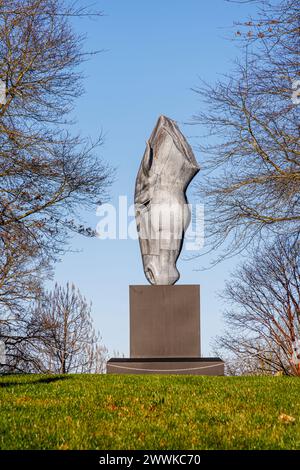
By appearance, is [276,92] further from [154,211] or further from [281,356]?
[281,356]

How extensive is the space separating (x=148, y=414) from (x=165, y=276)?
25.0 feet

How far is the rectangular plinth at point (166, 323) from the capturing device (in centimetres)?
1475

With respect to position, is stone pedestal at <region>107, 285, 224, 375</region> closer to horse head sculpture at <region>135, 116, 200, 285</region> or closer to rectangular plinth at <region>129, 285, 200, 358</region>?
rectangular plinth at <region>129, 285, 200, 358</region>

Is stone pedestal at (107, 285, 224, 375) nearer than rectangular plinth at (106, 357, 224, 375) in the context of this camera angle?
No

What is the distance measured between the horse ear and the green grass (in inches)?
235

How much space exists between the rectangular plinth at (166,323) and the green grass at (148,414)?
352 cm

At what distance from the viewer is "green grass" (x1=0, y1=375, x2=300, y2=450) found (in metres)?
6.27

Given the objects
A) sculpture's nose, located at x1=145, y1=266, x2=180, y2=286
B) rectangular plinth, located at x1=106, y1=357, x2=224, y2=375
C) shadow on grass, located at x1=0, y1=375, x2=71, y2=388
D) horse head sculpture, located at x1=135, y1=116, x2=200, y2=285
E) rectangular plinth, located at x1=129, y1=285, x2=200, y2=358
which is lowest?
shadow on grass, located at x1=0, y1=375, x2=71, y2=388

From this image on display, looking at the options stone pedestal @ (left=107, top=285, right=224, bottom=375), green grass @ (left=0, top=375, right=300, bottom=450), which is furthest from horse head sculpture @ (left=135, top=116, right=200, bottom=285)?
green grass @ (left=0, top=375, right=300, bottom=450)

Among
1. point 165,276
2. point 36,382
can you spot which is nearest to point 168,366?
point 165,276

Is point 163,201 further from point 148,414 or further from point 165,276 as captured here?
point 148,414

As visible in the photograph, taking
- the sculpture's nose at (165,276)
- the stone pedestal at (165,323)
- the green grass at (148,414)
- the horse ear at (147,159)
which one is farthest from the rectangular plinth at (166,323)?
the green grass at (148,414)

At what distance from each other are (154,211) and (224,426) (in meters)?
8.74
